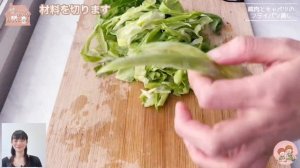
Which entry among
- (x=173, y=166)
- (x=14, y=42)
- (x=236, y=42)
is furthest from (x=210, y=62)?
(x=14, y=42)

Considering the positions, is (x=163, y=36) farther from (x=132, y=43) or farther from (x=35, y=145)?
(x=35, y=145)

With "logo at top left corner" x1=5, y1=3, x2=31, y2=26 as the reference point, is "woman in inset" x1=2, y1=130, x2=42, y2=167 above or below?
below

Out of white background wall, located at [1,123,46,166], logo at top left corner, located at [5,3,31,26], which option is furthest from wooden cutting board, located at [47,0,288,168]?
logo at top left corner, located at [5,3,31,26]

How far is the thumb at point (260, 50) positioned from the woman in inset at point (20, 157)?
1.18 feet

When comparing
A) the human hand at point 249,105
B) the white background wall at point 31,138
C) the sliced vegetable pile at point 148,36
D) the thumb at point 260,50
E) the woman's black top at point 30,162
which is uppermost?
the thumb at point 260,50

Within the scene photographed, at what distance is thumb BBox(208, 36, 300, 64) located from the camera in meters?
0.33

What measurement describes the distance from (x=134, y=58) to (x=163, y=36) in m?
0.34

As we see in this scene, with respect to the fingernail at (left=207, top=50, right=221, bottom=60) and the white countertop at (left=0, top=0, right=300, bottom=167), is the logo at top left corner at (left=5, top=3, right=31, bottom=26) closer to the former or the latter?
the white countertop at (left=0, top=0, right=300, bottom=167)

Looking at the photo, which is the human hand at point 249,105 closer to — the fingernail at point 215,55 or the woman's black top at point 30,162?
the fingernail at point 215,55

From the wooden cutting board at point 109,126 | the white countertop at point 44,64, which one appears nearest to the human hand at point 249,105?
the wooden cutting board at point 109,126

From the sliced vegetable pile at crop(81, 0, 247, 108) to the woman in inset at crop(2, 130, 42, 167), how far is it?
173mm

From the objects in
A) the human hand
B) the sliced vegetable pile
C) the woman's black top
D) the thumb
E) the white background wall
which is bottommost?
the woman's black top

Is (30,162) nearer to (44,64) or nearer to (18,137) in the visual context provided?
(18,137)

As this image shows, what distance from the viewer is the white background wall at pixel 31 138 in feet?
1.88
